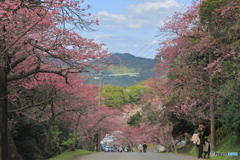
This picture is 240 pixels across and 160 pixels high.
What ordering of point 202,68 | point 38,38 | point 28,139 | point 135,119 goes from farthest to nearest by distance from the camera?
1. point 135,119
2. point 28,139
3. point 202,68
4. point 38,38

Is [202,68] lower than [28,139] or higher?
higher

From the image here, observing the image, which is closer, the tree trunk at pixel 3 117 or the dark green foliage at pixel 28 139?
the tree trunk at pixel 3 117

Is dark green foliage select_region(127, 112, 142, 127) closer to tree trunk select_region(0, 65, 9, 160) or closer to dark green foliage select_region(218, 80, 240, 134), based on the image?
dark green foliage select_region(218, 80, 240, 134)

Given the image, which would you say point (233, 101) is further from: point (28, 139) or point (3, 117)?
point (28, 139)

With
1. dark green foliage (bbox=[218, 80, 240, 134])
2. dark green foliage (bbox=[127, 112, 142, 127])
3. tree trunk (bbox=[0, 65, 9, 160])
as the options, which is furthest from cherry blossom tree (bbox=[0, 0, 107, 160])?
dark green foliage (bbox=[127, 112, 142, 127])

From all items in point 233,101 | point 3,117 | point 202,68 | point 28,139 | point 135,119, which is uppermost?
point 202,68

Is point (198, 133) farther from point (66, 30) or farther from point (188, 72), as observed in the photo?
point (66, 30)

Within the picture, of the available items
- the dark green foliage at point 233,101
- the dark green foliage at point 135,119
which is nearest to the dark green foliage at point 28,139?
the dark green foliage at point 233,101

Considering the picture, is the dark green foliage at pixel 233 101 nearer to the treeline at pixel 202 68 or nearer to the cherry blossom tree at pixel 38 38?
the treeline at pixel 202 68

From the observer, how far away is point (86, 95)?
28.2m

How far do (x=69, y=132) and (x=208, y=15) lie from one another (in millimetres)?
18675

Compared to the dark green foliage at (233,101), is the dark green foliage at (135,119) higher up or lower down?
lower down

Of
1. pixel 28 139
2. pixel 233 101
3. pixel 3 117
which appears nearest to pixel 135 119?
pixel 28 139

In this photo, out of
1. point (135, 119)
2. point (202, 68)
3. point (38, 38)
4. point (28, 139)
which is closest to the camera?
point (38, 38)
